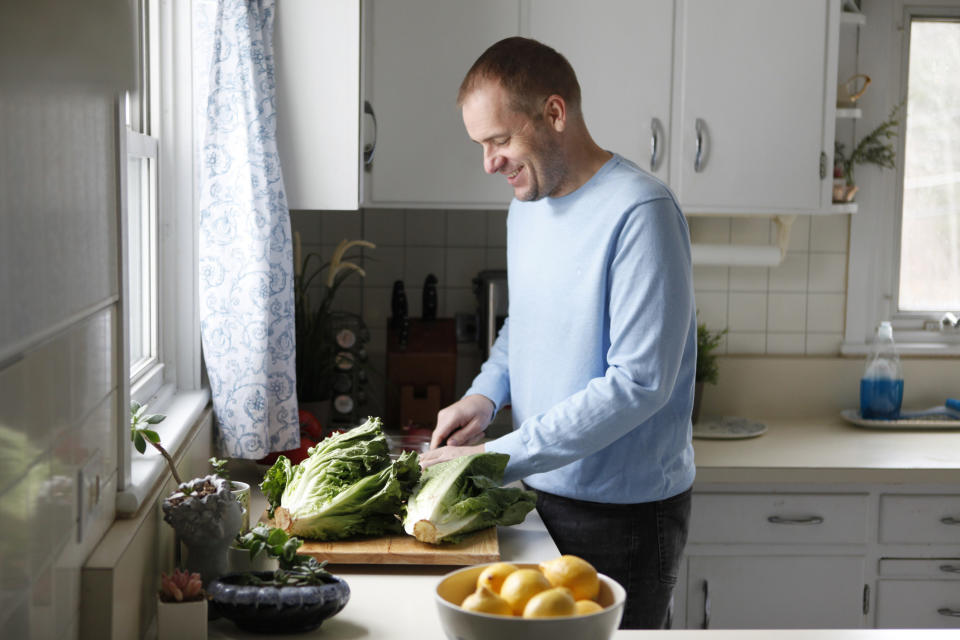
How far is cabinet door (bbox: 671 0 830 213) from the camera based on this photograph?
2891 mm

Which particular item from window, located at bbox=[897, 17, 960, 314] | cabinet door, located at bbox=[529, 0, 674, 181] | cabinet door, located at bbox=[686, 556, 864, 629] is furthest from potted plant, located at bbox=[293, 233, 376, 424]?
window, located at bbox=[897, 17, 960, 314]

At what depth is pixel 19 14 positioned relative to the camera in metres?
0.80

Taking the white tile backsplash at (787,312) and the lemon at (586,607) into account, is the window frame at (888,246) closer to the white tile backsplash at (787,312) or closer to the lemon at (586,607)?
the white tile backsplash at (787,312)

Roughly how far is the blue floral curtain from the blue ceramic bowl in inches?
29.5

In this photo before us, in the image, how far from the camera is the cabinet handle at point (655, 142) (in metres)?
2.89

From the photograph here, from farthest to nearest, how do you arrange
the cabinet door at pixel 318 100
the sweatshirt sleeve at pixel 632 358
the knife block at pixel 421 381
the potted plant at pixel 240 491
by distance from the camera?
1. the knife block at pixel 421 381
2. the cabinet door at pixel 318 100
3. the sweatshirt sleeve at pixel 632 358
4. the potted plant at pixel 240 491

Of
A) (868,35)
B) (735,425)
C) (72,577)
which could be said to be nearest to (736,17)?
(868,35)

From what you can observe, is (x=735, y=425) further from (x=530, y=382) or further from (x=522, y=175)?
(x=522, y=175)

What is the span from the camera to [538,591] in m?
1.14

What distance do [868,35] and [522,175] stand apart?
6.06ft

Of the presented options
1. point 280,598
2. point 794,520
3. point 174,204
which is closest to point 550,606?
point 280,598

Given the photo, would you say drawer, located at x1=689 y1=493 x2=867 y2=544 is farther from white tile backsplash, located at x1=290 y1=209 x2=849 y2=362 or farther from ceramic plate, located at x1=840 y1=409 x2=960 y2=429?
white tile backsplash, located at x1=290 y1=209 x2=849 y2=362

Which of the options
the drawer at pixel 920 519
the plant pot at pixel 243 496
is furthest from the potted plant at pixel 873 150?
the plant pot at pixel 243 496

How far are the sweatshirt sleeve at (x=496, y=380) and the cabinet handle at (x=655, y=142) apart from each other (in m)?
0.88
